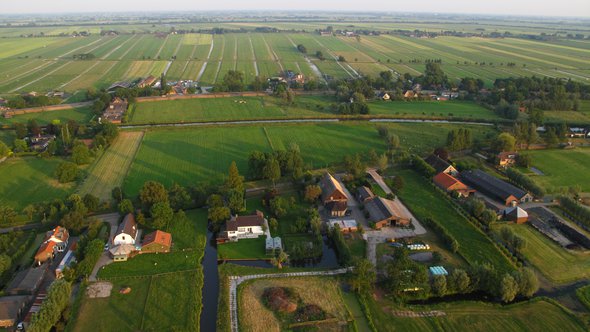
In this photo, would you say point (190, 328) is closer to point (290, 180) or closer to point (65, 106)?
point (290, 180)

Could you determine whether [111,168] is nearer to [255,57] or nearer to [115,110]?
[115,110]

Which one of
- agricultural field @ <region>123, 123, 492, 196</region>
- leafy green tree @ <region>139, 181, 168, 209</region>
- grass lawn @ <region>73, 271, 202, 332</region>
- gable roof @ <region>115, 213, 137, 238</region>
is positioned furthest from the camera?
agricultural field @ <region>123, 123, 492, 196</region>

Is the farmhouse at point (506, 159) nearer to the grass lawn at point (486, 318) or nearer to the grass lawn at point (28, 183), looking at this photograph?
the grass lawn at point (486, 318)

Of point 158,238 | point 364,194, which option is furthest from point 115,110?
point 364,194

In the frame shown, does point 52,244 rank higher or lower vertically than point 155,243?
→ higher

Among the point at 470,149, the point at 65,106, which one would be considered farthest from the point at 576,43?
the point at 65,106

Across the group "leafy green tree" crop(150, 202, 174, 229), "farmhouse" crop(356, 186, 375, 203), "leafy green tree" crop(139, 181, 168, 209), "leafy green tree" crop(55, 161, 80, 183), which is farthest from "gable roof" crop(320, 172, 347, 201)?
"leafy green tree" crop(55, 161, 80, 183)

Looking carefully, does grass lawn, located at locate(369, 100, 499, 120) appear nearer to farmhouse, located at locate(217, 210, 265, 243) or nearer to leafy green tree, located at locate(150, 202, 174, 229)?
farmhouse, located at locate(217, 210, 265, 243)

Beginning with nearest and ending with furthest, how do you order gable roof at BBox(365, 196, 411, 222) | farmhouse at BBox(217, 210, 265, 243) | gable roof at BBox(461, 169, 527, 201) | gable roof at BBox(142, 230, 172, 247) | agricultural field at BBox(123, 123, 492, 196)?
gable roof at BBox(142, 230, 172, 247) → farmhouse at BBox(217, 210, 265, 243) → gable roof at BBox(365, 196, 411, 222) → gable roof at BBox(461, 169, 527, 201) → agricultural field at BBox(123, 123, 492, 196)
